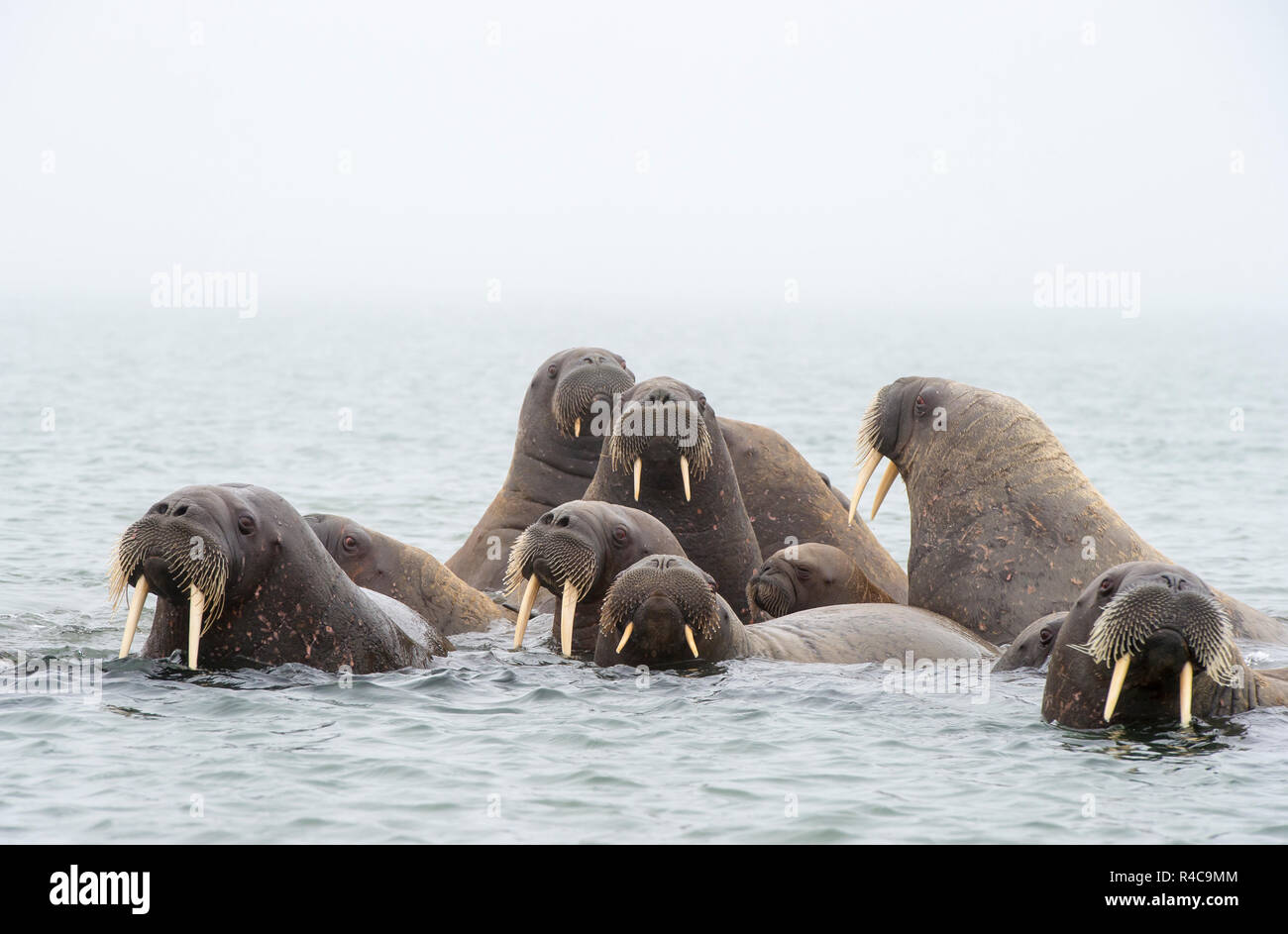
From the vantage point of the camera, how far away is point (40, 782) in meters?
7.02

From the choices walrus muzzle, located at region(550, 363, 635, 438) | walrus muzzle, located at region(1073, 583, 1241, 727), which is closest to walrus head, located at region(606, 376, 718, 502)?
walrus muzzle, located at region(550, 363, 635, 438)

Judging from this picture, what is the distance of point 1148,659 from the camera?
716 centimetres

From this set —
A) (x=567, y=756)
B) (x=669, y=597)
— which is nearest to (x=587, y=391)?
(x=669, y=597)

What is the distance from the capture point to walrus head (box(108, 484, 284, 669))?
25.7 feet

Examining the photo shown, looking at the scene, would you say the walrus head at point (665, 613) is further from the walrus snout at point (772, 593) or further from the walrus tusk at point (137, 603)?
the walrus tusk at point (137, 603)

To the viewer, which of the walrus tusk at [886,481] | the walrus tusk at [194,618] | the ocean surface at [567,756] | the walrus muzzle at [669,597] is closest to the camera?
the ocean surface at [567,756]

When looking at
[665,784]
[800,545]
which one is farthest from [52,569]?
[665,784]

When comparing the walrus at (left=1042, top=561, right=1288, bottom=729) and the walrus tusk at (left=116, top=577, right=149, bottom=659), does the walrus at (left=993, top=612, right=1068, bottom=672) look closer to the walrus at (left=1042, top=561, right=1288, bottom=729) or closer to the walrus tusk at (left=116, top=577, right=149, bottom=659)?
the walrus at (left=1042, top=561, right=1288, bottom=729)

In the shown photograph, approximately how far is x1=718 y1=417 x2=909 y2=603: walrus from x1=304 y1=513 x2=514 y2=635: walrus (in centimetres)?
220

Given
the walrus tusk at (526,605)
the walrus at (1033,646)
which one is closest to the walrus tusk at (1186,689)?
the walrus at (1033,646)

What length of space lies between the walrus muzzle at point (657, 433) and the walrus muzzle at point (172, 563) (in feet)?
9.68

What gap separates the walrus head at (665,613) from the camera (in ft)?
27.8

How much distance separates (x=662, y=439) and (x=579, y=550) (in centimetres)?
135

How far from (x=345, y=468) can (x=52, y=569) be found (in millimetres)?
12680
